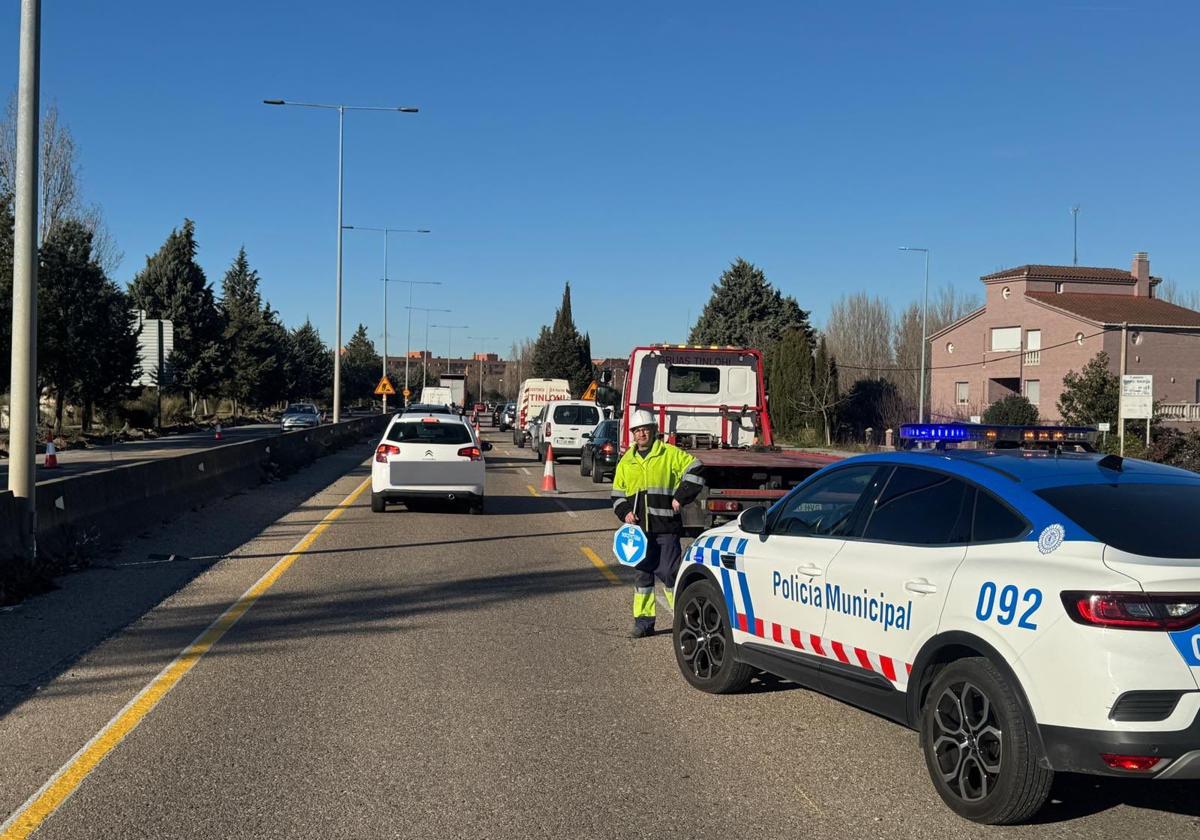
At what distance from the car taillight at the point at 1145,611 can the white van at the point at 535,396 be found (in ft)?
143

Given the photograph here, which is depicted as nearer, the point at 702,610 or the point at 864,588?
the point at 864,588

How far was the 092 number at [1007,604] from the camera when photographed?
179 inches

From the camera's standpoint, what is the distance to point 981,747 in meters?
4.83

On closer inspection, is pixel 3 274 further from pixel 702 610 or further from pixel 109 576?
pixel 702 610

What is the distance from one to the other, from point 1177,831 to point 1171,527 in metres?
1.29

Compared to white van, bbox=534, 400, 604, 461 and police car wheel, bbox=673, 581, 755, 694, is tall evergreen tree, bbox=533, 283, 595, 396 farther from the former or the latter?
police car wheel, bbox=673, 581, 755, 694

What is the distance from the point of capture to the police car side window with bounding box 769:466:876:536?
6.19 metres

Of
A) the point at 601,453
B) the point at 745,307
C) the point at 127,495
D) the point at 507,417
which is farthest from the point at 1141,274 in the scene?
the point at 127,495

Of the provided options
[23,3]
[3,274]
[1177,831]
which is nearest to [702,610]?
[1177,831]

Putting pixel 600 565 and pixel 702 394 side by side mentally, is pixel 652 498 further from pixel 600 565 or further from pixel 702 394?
pixel 702 394

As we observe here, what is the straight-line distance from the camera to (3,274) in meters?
36.9

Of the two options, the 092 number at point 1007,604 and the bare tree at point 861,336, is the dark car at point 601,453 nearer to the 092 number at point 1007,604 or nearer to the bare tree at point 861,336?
the 092 number at point 1007,604

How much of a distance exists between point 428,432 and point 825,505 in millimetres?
12318

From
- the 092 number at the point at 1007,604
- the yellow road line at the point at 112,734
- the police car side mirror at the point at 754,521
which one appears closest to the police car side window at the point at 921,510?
the 092 number at the point at 1007,604
